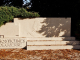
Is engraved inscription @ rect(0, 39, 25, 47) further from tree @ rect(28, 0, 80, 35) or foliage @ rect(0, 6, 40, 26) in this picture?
tree @ rect(28, 0, 80, 35)

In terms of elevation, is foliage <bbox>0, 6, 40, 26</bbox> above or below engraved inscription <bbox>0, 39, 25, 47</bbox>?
above

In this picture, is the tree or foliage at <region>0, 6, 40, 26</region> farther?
the tree

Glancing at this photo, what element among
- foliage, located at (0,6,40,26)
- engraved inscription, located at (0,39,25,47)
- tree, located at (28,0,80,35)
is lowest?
engraved inscription, located at (0,39,25,47)

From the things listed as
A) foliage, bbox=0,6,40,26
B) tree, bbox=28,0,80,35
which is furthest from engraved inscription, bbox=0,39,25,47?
tree, bbox=28,0,80,35

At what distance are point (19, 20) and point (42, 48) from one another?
253cm

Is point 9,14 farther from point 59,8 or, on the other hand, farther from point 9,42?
point 59,8

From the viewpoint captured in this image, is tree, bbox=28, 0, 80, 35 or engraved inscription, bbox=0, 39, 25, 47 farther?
tree, bbox=28, 0, 80, 35

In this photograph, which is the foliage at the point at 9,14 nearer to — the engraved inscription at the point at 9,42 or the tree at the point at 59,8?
the engraved inscription at the point at 9,42

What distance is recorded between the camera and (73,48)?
506 centimetres

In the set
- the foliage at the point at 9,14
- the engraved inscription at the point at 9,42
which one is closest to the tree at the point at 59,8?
the foliage at the point at 9,14

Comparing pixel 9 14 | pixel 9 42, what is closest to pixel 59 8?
pixel 9 14

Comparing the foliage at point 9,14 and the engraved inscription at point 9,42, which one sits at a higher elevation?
the foliage at point 9,14

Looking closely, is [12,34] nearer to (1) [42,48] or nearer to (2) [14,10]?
(2) [14,10]

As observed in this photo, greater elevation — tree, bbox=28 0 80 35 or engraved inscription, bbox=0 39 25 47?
tree, bbox=28 0 80 35
